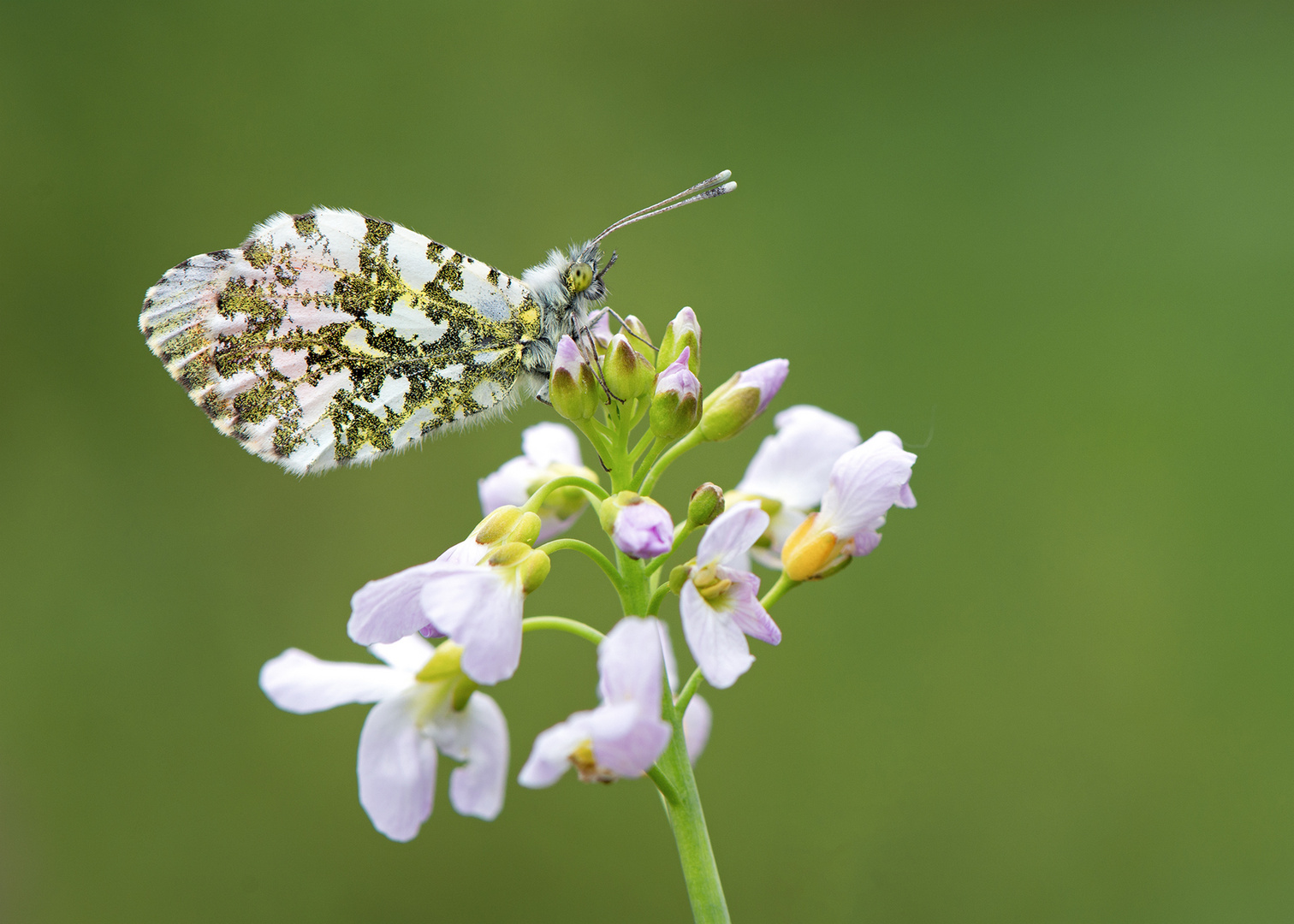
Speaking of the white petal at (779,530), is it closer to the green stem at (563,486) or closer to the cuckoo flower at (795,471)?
the cuckoo flower at (795,471)

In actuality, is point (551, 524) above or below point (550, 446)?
below

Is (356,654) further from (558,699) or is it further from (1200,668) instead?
(1200,668)

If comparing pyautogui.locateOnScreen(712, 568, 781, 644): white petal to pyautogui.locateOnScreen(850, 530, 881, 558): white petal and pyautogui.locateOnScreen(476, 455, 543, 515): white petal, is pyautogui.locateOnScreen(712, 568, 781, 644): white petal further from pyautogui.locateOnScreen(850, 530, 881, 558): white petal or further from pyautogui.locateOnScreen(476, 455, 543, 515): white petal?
pyautogui.locateOnScreen(476, 455, 543, 515): white petal

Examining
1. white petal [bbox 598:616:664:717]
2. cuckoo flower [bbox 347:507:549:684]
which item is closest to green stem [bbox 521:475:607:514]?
cuckoo flower [bbox 347:507:549:684]

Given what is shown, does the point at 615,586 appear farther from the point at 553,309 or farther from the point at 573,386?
the point at 553,309

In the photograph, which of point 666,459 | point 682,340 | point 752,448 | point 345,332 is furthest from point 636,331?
point 752,448

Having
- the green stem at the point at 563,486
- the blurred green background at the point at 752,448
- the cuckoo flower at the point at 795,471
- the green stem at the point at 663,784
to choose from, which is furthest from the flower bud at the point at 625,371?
the blurred green background at the point at 752,448
